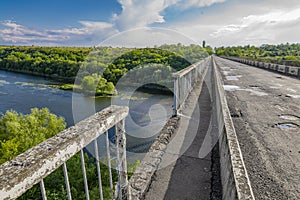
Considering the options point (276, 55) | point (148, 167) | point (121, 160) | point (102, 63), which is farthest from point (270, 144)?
point (276, 55)

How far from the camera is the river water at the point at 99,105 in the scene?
2416cm

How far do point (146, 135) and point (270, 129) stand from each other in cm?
2053

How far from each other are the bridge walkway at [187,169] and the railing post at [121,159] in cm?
53

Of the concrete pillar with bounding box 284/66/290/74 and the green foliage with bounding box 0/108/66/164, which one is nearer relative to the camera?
the concrete pillar with bounding box 284/66/290/74

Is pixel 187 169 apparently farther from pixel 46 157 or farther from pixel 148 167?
pixel 46 157

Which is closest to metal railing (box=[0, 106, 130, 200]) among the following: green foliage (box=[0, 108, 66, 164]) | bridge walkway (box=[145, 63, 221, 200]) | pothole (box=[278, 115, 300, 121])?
bridge walkway (box=[145, 63, 221, 200])

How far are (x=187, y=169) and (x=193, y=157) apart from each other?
12.4 inches

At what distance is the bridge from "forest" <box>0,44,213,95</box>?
13.6m

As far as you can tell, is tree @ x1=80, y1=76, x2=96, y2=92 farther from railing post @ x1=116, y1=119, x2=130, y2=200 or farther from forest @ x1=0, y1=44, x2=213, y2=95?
railing post @ x1=116, y1=119, x2=130, y2=200

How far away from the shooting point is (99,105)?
35.0m

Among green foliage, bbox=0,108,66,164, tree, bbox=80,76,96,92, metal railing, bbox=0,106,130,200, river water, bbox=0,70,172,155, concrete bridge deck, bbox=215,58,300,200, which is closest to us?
metal railing, bbox=0,106,130,200

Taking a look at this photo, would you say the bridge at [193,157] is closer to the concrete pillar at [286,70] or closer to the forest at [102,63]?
the concrete pillar at [286,70]

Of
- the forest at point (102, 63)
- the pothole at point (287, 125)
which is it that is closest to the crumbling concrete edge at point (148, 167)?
the pothole at point (287, 125)

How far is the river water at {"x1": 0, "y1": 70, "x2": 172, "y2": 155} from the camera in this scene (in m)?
24.2
